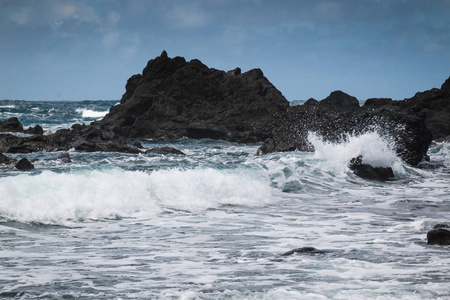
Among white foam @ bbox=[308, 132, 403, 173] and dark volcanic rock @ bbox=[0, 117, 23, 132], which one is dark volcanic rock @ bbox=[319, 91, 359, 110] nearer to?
dark volcanic rock @ bbox=[0, 117, 23, 132]

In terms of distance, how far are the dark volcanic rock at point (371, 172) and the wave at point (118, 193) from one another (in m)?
3.28

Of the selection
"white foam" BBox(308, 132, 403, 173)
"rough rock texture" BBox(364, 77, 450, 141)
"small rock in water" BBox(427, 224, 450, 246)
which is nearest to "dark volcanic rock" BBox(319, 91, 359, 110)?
"rough rock texture" BBox(364, 77, 450, 141)

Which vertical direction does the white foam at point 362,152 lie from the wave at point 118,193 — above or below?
above

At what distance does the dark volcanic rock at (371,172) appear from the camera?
49.1 feet

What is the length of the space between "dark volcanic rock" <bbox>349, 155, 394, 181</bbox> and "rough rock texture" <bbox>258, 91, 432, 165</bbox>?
2522 millimetres

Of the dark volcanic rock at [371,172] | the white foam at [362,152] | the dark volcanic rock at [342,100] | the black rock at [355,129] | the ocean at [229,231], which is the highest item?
the dark volcanic rock at [342,100]

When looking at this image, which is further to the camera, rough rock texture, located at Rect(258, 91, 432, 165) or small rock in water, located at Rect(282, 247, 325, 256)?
rough rock texture, located at Rect(258, 91, 432, 165)

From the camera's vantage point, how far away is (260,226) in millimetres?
8859

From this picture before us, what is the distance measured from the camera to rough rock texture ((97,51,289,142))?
35.9 metres

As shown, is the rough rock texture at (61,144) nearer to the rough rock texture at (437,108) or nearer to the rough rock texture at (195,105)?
the rough rock texture at (195,105)

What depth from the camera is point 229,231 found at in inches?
334

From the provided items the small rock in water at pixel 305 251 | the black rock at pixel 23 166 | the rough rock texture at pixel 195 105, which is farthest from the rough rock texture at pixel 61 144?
the small rock in water at pixel 305 251

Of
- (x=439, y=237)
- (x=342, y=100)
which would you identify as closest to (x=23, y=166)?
(x=439, y=237)

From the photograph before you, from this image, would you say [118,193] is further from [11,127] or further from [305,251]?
[11,127]
